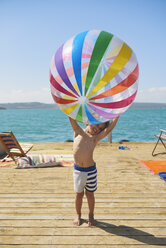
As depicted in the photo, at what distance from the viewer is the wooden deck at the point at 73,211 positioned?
2643 millimetres

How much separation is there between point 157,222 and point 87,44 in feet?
8.61

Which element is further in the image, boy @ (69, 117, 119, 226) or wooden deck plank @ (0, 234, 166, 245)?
boy @ (69, 117, 119, 226)

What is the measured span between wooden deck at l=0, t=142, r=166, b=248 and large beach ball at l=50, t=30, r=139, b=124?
5.04 feet

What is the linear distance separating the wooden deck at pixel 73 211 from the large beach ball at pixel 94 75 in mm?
1537

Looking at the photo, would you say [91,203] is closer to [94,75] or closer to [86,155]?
[86,155]

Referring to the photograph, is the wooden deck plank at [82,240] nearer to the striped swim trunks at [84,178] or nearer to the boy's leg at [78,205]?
the boy's leg at [78,205]

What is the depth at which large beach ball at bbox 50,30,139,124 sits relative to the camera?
2318 millimetres

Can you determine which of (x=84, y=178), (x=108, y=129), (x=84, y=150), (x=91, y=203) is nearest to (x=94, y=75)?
(x=108, y=129)

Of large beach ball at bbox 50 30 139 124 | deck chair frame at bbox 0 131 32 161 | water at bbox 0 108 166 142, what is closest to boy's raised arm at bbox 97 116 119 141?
large beach ball at bbox 50 30 139 124

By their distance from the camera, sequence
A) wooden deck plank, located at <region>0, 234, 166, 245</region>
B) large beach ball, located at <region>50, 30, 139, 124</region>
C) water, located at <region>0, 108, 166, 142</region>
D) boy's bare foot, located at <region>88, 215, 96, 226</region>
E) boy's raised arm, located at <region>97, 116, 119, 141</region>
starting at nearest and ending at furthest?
large beach ball, located at <region>50, 30, 139, 124</region>, wooden deck plank, located at <region>0, 234, 166, 245</region>, boy's raised arm, located at <region>97, 116, 119, 141</region>, boy's bare foot, located at <region>88, 215, 96, 226</region>, water, located at <region>0, 108, 166, 142</region>

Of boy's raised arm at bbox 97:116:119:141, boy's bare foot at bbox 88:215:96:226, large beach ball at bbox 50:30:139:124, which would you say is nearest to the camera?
large beach ball at bbox 50:30:139:124

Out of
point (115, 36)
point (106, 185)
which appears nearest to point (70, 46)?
point (115, 36)

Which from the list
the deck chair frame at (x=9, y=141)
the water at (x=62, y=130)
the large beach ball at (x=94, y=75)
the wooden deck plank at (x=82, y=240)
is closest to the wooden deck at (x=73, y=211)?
→ the wooden deck plank at (x=82, y=240)

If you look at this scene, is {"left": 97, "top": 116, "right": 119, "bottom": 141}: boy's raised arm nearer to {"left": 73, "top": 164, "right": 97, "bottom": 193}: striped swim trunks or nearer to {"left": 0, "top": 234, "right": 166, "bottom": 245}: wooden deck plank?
{"left": 73, "top": 164, "right": 97, "bottom": 193}: striped swim trunks
